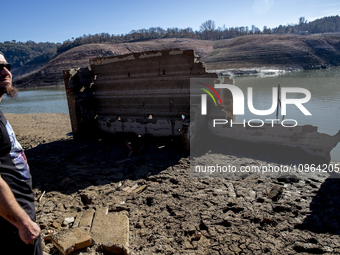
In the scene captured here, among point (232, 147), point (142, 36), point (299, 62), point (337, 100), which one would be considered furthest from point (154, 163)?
point (142, 36)

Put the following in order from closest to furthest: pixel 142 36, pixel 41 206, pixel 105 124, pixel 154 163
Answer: pixel 41 206 → pixel 154 163 → pixel 105 124 → pixel 142 36

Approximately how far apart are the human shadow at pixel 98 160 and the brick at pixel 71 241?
75.1 inches

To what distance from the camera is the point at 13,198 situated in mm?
1822

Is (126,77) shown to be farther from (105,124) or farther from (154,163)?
(154,163)

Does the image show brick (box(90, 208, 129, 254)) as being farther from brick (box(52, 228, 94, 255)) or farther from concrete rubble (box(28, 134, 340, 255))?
brick (box(52, 228, 94, 255))

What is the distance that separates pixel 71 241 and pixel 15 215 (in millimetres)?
1714

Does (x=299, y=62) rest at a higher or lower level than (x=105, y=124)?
higher

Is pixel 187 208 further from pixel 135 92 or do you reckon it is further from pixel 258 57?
pixel 258 57

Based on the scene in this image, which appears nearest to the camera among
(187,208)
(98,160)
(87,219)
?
(87,219)

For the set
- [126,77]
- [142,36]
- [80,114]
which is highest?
[142,36]

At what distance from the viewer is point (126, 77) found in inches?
338

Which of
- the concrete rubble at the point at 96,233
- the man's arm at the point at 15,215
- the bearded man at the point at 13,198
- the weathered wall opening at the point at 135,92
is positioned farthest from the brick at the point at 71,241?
the weathered wall opening at the point at 135,92

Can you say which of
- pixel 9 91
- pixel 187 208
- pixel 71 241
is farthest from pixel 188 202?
pixel 9 91

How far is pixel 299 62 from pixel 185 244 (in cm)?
6048
